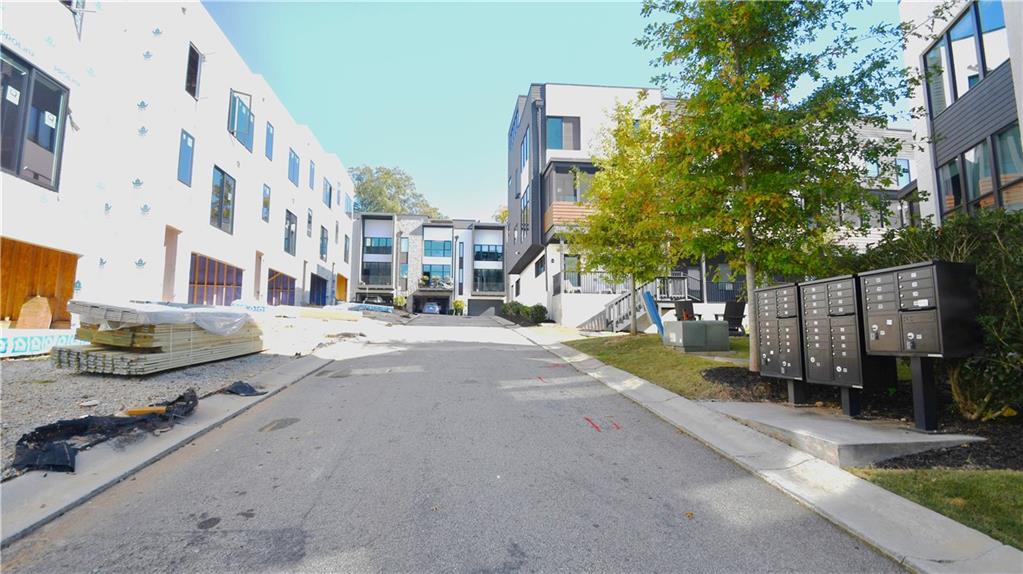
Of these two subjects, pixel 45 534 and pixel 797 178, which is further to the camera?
pixel 797 178

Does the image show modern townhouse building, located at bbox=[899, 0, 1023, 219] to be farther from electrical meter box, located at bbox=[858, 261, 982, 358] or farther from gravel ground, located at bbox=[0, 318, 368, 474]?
gravel ground, located at bbox=[0, 318, 368, 474]

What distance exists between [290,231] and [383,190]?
45395mm

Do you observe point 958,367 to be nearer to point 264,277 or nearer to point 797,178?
point 797,178

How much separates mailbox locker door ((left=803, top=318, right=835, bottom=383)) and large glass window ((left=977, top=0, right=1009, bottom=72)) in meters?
9.10

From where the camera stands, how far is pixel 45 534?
3.00m

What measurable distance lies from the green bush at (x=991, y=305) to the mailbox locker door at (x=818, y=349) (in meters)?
1.04

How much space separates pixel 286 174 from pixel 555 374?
20099 mm

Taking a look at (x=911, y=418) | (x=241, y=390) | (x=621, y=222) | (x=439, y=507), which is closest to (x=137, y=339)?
(x=241, y=390)

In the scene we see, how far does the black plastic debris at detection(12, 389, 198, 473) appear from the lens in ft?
12.4

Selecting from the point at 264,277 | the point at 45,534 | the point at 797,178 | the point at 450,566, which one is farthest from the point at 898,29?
the point at 264,277

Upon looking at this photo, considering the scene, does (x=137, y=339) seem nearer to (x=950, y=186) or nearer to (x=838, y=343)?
(x=838, y=343)

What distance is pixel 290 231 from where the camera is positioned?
82.8 ft

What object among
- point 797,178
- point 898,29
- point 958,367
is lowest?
point 958,367

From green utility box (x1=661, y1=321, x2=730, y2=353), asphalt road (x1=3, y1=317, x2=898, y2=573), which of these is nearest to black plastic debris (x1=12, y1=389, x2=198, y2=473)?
asphalt road (x1=3, y1=317, x2=898, y2=573)
